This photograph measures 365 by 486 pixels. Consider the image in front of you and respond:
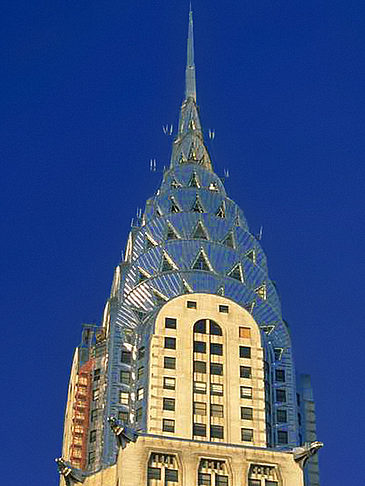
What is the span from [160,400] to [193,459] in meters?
14.7

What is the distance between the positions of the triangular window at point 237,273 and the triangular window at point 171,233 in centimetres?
965

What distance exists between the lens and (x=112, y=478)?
125 meters

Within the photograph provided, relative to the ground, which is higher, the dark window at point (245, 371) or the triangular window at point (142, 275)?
the triangular window at point (142, 275)

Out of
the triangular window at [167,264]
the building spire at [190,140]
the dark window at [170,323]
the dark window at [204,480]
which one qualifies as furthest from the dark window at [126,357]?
the building spire at [190,140]

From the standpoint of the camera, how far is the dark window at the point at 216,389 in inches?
5413

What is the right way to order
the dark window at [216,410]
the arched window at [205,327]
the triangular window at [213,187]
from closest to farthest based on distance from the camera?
the dark window at [216,410]
the arched window at [205,327]
the triangular window at [213,187]

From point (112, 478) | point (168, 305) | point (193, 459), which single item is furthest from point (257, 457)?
point (168, 305)

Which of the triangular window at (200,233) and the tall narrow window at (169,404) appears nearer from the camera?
the tall narrow window at (169,404)

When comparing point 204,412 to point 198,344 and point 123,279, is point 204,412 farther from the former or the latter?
point 123,279

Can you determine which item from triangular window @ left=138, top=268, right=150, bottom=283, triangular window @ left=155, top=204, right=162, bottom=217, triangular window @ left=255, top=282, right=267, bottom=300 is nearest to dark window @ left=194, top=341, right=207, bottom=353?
triangular window @ left=255, top=282, right=267, bottom=300

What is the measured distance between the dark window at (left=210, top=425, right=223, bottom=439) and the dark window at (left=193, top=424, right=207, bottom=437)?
0.88 metres

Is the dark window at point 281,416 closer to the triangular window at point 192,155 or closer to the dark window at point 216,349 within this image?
the dark window at point 216,349

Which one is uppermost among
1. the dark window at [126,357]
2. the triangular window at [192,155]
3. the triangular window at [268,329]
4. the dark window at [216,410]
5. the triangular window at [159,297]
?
the triangular window at [192,155]

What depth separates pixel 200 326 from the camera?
141500 millimetres
